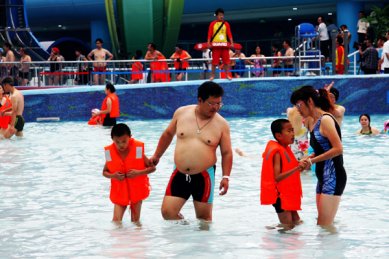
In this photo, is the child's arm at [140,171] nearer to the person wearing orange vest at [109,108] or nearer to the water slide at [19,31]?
the person wearing orange vest at [109,108]

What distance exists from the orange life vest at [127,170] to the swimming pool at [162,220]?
382 millimetres

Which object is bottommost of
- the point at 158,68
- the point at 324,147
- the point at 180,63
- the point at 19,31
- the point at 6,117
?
the point at 6,117

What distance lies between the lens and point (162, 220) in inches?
389

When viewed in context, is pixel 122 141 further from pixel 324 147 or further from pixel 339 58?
pixel 339 58

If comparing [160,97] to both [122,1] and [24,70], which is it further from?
[122,1]

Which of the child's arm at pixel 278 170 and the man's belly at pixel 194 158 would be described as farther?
the man's belly at pixel 194 158

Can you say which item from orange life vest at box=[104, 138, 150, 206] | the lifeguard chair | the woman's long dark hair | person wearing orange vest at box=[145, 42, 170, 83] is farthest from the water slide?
the woman's long dark hair

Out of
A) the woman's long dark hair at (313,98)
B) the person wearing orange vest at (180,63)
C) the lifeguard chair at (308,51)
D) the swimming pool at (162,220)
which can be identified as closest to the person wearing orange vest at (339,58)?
the lifeguard chair at (308,51)

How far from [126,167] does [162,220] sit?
126 cm

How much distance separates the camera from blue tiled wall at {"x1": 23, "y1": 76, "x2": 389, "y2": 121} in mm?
23797

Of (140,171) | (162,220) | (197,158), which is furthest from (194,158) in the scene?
(162,220)

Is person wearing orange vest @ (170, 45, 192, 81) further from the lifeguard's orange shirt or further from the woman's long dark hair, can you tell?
the woman's long dark hair

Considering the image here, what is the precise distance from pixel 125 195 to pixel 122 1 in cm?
2288

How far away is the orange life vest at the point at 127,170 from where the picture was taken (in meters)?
8.80
